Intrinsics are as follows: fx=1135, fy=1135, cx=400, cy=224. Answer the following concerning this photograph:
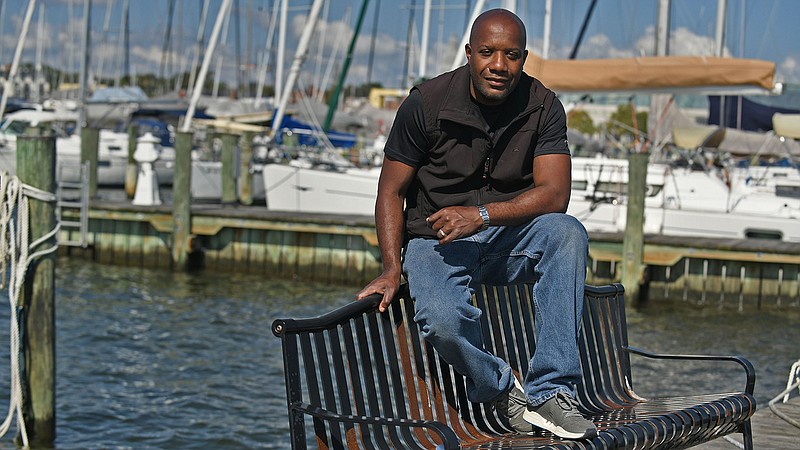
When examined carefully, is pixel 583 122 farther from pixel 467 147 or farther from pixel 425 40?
pixel 467 147

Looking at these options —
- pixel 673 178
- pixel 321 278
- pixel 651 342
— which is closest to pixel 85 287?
pixel 321 278

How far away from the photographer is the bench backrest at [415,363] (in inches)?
148

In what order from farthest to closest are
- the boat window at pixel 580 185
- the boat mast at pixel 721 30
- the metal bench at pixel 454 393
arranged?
1. the boat mast at pixel 721 30
2. the boat window at pixel 580 185
3. the metal bench at pixel 454 393

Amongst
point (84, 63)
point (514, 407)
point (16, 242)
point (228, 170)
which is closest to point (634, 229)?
point (228, 170)

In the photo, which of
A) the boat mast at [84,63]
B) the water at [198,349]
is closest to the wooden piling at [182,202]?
the water at [198,349]

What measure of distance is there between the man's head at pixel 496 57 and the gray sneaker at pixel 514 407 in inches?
42.9

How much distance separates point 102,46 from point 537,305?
52.0m

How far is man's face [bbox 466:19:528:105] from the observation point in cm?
398

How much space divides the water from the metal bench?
4446 mm

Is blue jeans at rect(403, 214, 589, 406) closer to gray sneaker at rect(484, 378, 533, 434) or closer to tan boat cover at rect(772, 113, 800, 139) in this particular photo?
gray sneaker at rect(484, 378, 533, 434)

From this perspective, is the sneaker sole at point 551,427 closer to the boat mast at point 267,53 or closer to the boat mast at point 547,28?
the boat mast at point 547,28

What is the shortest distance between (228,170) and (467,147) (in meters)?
18.1

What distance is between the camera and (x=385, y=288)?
4.03m

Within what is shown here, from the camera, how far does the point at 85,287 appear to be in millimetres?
16625
